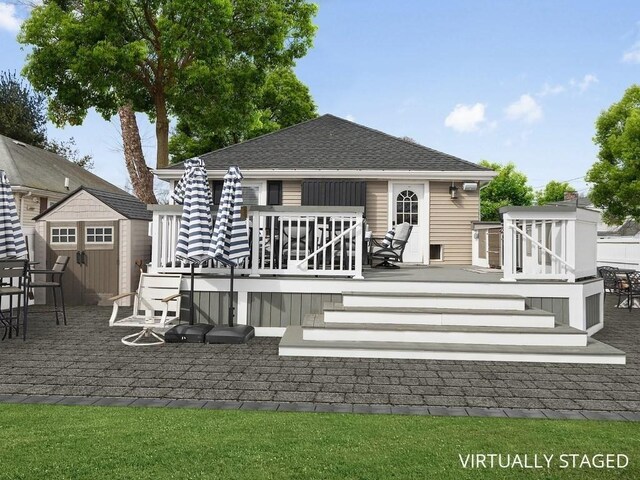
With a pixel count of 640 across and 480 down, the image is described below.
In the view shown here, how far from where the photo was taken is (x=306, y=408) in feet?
11.7

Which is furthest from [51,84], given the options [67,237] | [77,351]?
[77,351]

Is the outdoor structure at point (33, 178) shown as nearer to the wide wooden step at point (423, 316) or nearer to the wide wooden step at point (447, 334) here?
the wide wooden step at point (423, 316)

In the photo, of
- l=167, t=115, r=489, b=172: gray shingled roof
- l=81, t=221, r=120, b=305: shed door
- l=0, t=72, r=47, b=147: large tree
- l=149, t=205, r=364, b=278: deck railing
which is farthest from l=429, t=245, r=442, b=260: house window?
l=0, t=72, r=47, b=147: large tree

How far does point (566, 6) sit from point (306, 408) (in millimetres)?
12034

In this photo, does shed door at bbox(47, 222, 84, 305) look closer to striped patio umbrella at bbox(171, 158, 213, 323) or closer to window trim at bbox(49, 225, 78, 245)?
window trim at bbox(49, 225, 78, 245)

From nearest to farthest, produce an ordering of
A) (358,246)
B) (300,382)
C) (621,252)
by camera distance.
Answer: (300,382), (358,246), (621,252)

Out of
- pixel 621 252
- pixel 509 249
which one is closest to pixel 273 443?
pixel 509 249

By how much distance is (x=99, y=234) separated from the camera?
999 cm

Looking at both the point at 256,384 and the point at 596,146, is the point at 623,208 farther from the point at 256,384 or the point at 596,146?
the point at 256,384

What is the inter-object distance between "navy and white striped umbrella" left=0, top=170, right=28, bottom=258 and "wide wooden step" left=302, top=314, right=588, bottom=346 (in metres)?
4.96

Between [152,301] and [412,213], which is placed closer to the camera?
[152,301]

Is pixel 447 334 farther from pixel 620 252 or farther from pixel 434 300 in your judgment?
pixel 620 252

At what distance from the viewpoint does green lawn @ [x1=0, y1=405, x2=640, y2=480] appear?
8.20ft

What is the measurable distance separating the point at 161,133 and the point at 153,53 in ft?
11.6
